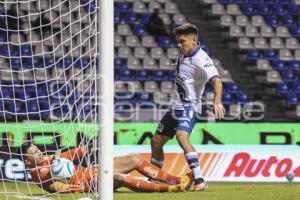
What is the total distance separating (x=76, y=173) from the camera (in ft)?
25.8

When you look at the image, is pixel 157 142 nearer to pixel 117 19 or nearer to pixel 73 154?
pixel 73 154

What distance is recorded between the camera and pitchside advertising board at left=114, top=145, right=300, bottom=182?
10836 millimetres

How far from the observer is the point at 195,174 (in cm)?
864

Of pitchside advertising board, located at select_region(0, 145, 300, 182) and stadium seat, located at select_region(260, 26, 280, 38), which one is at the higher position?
stadium seat, located at select_region(260, 26, 280, 38)

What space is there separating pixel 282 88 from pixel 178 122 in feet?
22.6

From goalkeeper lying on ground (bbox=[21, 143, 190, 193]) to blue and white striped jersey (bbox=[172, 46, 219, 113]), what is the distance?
0.76m

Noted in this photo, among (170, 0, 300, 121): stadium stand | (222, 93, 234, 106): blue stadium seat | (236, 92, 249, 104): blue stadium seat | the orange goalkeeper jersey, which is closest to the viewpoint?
the orange goalkeeper jersey

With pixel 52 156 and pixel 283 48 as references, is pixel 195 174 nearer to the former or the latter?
pixel 52 156

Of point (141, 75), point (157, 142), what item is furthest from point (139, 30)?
point (157, 142)

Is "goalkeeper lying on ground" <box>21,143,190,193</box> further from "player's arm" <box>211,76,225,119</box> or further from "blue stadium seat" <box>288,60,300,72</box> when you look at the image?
"blue stadium seat" <box>288,60,300,72</box>

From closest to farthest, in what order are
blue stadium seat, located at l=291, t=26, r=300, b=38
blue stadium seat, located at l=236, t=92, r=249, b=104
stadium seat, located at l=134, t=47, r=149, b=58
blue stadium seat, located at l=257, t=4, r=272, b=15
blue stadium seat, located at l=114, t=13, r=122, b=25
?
blue stadium seat, located at l=236, t=92, r=249, b=104
stadium seat, located at l=134, t=47, r=149, b=58
blue stadium seat, located at l=114, t=13, r=122, b=25
blue stadium seat, located at l=291, t=26, r=300, b=38
blue stadium seat, located at l=257, t=4, r=272, b=15

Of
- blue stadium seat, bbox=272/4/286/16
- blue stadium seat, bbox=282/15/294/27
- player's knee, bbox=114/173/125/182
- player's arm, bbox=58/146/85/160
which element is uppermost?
blue stadium seat, bbox=272/4/286/16

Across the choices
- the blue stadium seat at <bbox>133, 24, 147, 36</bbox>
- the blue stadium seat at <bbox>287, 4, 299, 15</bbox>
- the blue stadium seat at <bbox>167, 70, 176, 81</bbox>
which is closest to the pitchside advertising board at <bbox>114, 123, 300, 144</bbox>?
the blue stadium seat at <bbox>167, 70, 176, 81</bbox>

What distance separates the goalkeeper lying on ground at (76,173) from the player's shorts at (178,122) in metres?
0.43
